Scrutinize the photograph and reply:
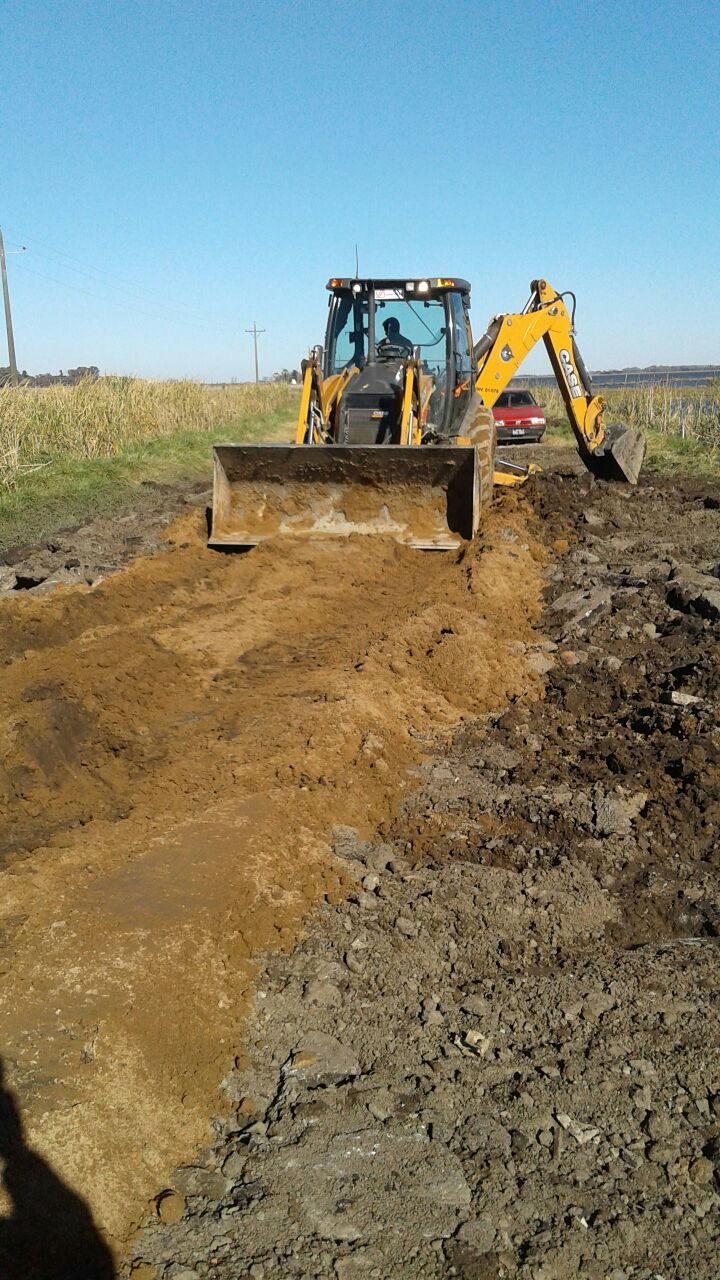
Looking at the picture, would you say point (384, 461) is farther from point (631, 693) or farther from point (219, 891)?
point (219, 891)

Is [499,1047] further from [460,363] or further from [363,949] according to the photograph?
[460,363]

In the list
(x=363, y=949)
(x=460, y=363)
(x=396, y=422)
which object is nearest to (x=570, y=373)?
(x=460, y=363)

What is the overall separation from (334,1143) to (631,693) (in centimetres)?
437

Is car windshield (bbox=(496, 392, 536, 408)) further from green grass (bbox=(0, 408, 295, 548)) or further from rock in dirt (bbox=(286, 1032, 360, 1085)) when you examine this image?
rock in dirt (bbox=(286, 1032, 360, 1085))

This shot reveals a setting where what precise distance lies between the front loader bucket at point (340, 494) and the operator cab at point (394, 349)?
1.10 meters

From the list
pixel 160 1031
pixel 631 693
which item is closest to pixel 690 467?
pixel 631 693

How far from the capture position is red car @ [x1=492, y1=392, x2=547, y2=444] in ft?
82.7

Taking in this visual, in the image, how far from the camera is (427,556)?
10188 millimetres

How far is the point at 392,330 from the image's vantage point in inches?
473

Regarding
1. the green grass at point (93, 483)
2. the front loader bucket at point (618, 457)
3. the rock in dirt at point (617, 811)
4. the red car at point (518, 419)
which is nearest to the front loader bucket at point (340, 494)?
the green grass at point (93, 483)

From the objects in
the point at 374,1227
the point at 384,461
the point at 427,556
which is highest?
the point at 384,461

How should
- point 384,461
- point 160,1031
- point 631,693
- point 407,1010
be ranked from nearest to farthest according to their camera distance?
point 160,1031 < point 407,1010 < point 631,693 < point 384,461

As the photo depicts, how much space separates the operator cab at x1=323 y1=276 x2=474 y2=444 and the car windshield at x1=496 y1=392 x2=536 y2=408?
13465 millimetres

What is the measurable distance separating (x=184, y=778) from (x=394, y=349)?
8.02 meters
